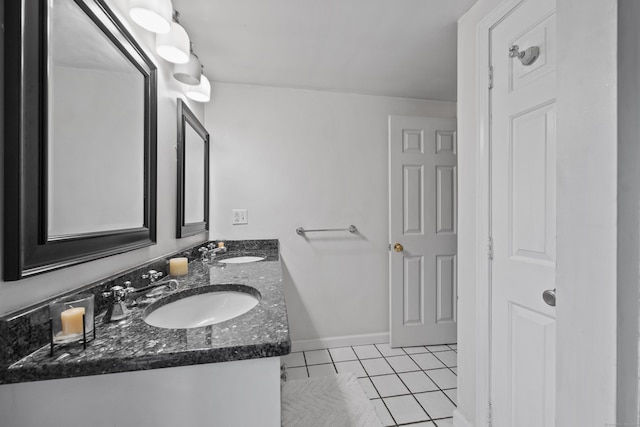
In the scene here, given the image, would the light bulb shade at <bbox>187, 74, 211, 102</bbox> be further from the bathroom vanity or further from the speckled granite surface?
the bathroom vanity

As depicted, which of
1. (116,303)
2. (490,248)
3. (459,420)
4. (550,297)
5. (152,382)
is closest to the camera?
(152,382)

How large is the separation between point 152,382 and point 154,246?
825mm

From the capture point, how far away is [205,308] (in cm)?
109

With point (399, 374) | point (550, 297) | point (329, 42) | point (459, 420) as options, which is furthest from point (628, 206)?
point (399, 374)

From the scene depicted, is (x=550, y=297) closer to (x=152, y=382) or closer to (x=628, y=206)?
(x=628, y=206)

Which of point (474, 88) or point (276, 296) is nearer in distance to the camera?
point (276, 296)

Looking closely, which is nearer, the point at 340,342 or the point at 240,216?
the point at 240,216

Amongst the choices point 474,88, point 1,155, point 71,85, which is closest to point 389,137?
point 474,88

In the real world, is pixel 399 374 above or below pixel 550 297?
below

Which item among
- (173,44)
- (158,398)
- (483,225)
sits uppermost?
(173,44)

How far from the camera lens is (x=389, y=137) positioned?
2.24 metres

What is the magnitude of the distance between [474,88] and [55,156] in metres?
1.63

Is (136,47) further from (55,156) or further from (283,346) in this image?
(283,346)

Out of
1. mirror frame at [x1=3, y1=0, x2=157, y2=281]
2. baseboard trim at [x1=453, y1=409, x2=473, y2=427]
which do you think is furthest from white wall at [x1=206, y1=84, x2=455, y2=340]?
mirror frame at [x1=3, y1=0, x2=157, y2=281]
